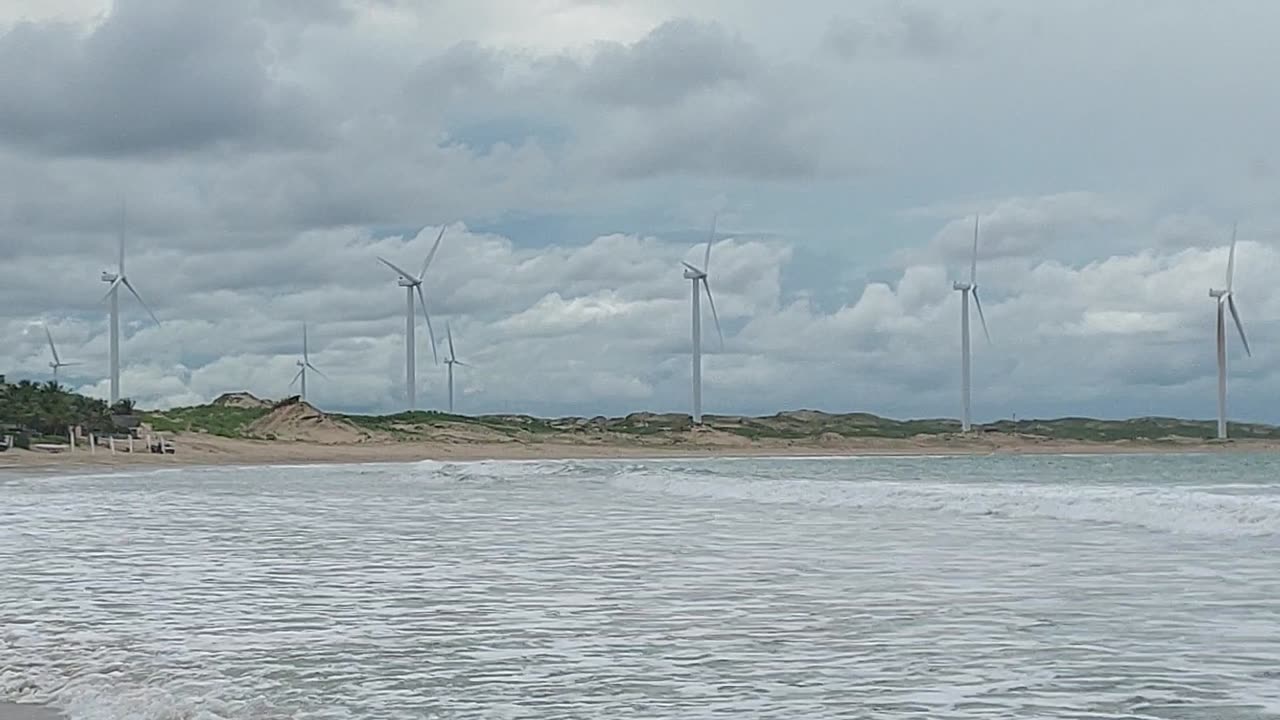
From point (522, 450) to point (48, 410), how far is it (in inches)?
1297

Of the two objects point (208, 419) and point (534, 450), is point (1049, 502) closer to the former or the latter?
point (534, 450)

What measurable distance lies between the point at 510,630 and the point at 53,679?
360cm

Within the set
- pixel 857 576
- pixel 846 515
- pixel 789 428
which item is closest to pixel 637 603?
pixel 857 576

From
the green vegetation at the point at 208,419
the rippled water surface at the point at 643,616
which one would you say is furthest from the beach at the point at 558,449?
the rippled water surface at the point at 643,616

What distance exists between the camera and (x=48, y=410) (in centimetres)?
8050

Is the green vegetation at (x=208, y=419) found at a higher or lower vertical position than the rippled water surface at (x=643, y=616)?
Result: higher

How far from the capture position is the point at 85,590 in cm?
1491

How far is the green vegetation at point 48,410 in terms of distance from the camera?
78.7m

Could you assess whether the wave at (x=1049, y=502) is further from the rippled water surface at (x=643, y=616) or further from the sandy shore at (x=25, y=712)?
the sandy shore at (x=25, y=712)

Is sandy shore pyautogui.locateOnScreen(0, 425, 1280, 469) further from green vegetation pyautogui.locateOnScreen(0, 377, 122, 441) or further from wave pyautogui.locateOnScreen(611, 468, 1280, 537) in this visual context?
wave pyautogui.locateOnScreen(611, 468, 1280, 537)

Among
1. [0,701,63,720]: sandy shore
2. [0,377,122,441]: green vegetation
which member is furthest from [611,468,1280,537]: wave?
[0,377,122,441]: green vegetation

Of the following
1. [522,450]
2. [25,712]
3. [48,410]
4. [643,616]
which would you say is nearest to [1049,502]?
[643,616]

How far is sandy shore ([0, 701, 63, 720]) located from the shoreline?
57214 mm

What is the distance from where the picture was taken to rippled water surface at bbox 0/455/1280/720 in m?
8.89
